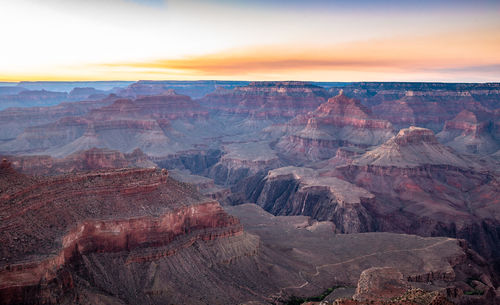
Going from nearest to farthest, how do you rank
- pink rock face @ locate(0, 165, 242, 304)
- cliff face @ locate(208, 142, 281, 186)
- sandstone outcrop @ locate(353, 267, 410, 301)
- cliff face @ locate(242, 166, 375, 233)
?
pink rock face @ locate(0, 165, 242, 304)
sandstone outcrop @ locate(353, 267, 410, 301)
cliff face @ locate(242, 166, 375, 233)
cliff face @ locate(208, 142, 281, 186)

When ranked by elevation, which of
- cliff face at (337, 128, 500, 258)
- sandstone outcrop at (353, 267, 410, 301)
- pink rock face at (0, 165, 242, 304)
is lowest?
cliff face at (337, 128, 500, 258)

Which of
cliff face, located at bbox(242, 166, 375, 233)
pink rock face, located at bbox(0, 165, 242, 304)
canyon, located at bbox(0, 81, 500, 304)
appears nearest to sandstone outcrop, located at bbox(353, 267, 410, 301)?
canyon, located at bbox(0, 81, 500, 304)

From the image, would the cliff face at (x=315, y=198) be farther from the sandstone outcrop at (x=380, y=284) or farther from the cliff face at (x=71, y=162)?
the cliff face at (x=71, y=162)

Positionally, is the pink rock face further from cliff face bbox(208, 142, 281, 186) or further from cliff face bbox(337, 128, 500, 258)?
cliff face bbox(208, 142, 281, 186)

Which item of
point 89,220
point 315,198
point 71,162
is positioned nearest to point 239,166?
point 315,198

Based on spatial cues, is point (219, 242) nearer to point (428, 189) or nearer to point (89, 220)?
point (89, 220)

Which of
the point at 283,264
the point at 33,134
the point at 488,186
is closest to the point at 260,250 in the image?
the point at 283,264

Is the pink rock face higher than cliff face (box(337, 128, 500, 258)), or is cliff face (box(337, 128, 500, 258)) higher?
the pink rock face

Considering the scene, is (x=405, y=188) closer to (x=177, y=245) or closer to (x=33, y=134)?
(x=177, y=245)
